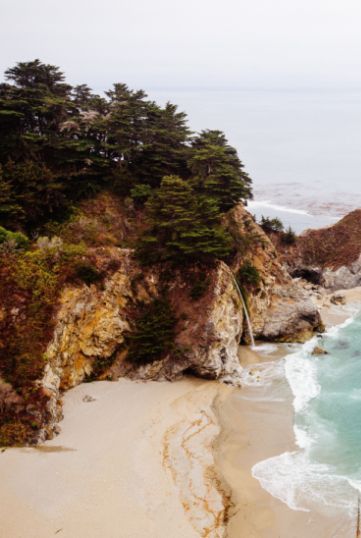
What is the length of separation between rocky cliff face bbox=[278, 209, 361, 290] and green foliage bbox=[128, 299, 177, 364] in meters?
27.9

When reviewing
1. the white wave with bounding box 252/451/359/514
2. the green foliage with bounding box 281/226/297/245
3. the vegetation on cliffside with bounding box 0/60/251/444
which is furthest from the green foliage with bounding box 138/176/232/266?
the green foliage with bounding box 281/226/297/245

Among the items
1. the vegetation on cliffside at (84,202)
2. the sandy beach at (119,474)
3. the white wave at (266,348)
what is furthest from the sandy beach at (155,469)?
the white wave at (266,348)

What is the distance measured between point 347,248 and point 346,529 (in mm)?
41325

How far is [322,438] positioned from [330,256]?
3496 cm

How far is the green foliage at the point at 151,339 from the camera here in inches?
945

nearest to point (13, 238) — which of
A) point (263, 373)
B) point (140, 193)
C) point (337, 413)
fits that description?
point (140, 193)

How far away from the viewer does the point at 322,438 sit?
1931 cm

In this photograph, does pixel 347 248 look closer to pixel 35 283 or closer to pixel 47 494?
pixel 35 283

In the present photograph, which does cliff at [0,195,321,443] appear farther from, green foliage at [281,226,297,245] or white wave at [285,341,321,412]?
green foliage at [281,226,297,245]

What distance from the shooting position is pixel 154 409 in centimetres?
2100

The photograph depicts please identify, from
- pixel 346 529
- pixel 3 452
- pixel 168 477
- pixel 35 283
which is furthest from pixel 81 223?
pixel 346 529

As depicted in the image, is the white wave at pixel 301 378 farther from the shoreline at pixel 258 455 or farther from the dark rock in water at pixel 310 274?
the dark rock in water at pixel 310 274

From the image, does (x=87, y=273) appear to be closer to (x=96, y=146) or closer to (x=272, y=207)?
(x=96, y=146)

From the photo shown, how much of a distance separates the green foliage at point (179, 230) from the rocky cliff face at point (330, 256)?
24.0 metres
